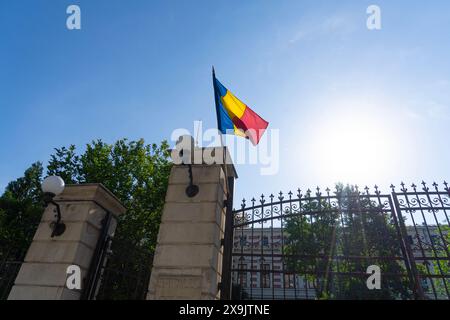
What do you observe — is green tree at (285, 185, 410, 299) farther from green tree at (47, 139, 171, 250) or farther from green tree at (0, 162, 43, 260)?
green tree at (0, 162, 43, 260)

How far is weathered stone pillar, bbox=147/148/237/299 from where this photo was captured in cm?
392

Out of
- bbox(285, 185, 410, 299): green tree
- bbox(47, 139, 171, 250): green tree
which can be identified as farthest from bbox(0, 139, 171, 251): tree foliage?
bbox(285, 185, 410, 299): green tree

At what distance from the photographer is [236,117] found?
212 inches

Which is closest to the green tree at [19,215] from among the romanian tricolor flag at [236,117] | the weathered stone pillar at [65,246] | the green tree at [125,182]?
the green tree at [125,182]

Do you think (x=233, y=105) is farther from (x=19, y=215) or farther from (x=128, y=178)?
(x=19, y=215)

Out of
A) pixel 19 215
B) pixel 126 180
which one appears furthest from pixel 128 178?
pixel 19 215

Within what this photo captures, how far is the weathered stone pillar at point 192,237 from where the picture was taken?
392 centimetres

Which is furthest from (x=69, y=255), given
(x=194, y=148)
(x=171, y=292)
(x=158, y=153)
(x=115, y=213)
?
(x=158, y=153)

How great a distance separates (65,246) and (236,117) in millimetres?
3719

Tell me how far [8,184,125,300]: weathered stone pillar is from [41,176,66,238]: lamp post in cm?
8

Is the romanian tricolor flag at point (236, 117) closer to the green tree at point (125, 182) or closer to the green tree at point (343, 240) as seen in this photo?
the green tree at point (343, 240)

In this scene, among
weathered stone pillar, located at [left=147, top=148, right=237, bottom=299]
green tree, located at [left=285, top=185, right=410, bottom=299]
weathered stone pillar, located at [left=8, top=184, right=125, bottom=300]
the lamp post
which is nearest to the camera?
weathered stone pillar, located at [left=147, top=148, right=237, bottom=299]

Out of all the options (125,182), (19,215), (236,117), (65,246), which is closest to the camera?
(65,246)

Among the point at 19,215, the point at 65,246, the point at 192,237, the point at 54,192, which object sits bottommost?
the point at 65,246
